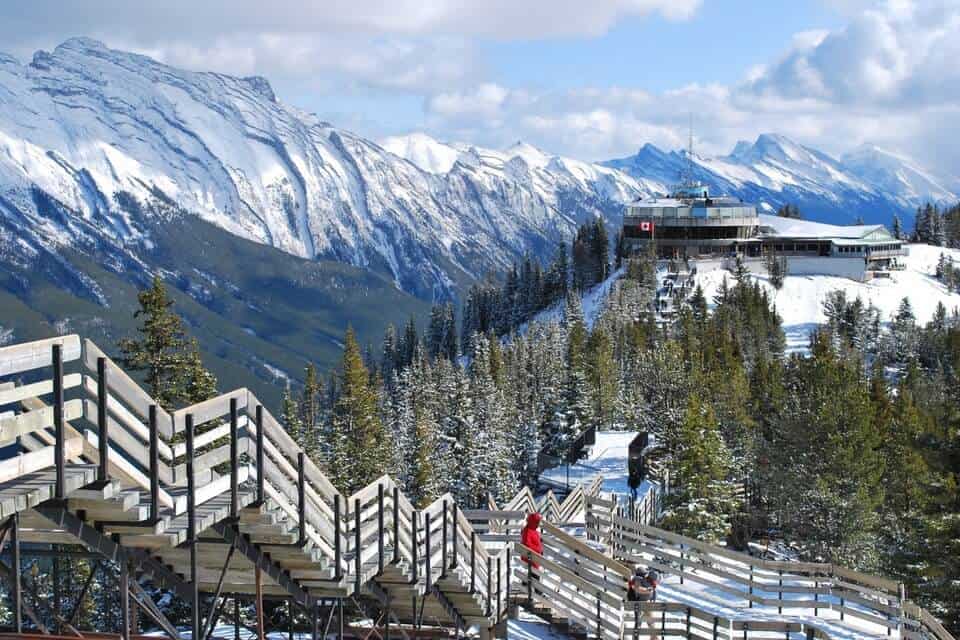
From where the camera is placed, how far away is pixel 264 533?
539 inches

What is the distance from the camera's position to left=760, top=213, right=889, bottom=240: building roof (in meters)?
141

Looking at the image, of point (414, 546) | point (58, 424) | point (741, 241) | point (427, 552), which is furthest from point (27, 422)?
point (741, 241)

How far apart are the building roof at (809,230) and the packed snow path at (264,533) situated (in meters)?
120

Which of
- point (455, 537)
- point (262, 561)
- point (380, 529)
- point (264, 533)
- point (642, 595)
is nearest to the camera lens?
point (264, 533)

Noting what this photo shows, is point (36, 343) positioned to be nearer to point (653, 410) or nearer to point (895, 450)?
point (895, 450)

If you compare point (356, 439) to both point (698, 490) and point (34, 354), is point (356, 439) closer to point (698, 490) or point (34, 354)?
point (698, 490)

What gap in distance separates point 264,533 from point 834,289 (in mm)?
124934

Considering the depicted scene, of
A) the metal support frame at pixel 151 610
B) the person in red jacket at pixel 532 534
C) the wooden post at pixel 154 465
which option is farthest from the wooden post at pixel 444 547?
the wooden post at pixel 154 465

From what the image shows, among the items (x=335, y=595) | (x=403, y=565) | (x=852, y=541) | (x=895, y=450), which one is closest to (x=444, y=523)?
(x=403, y=565)

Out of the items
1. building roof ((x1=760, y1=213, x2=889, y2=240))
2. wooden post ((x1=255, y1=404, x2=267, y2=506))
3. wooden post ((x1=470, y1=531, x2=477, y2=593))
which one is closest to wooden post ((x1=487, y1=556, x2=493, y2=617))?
wooden post ((x1=470, y1=531, x2=477, y2=593))

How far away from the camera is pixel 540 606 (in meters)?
23.2

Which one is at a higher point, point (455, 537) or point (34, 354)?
point (34, 354)

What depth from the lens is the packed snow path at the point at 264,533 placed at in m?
10.4

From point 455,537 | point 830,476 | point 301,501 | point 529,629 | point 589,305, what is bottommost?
point 830,476
